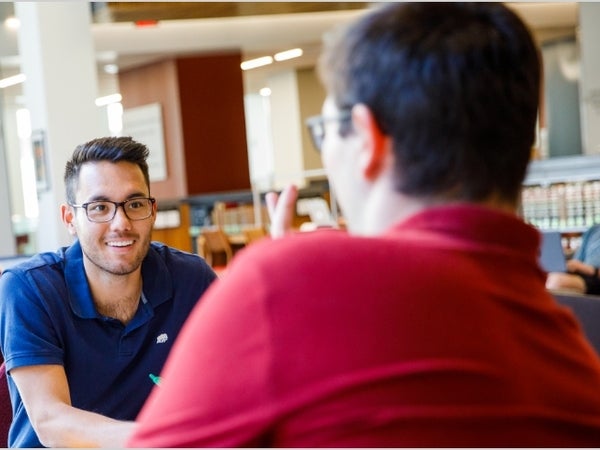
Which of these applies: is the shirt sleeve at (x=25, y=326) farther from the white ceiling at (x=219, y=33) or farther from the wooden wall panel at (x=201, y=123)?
the wooden wall panel at (x=201, y=123)

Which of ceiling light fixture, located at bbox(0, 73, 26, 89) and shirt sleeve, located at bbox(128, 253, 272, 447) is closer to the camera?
shirt sleeve, located at bbox(128, 253, 272, 447)

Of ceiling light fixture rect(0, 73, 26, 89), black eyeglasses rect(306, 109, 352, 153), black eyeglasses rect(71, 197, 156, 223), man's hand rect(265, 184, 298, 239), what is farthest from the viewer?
ceiling light fixture rect(0, 73, 26, 89)

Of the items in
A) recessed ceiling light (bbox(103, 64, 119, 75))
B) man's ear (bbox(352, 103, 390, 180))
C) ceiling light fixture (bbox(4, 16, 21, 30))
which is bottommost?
man's ear (bbox(352, 103, 390, 180))

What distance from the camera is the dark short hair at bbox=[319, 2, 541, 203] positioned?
0.83 meters

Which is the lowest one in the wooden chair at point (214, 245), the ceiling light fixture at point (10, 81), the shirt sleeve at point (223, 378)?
the wooden chair at point (214, 245)

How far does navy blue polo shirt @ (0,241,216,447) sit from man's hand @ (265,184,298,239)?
1018 millimetres

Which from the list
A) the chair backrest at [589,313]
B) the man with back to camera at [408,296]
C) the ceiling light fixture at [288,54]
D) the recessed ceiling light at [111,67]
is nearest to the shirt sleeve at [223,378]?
the man with back to camera at [408,296]

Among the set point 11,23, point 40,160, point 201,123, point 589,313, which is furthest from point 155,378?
point 201,123

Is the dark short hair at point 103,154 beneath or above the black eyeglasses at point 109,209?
above

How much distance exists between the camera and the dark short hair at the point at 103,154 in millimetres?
2299

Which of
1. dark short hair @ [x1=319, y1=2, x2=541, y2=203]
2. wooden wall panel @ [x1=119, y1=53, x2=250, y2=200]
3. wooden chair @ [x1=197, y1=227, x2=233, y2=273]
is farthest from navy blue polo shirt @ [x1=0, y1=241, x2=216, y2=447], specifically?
wooden wall panel @ [x1=119, y1=53, x2=250, y2=200]

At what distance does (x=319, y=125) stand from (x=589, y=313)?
3.47 ft

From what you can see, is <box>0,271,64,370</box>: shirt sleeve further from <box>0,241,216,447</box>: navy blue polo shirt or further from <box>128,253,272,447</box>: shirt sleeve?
<box>128,253,272,447</box>: shirt sleeve

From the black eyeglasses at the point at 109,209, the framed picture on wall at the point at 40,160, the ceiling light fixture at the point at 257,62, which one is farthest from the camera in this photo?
the ceiling light fixture at the point at 257,62
